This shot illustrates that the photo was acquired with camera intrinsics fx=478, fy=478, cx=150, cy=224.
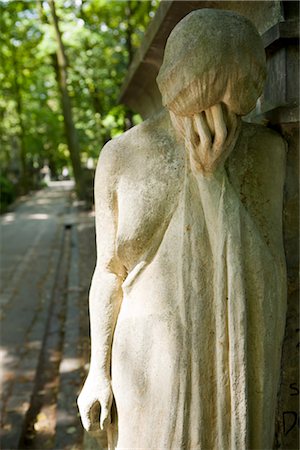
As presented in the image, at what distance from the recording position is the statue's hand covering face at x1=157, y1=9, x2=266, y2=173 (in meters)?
1.34

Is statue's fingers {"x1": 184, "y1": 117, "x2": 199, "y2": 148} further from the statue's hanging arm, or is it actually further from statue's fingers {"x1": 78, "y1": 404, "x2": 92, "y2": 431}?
statue's fingers {"x1": 78, "y1": 404, "x2": 92, "y2": 431}

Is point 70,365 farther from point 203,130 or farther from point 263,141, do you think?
point 203,130

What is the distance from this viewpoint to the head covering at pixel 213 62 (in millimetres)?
1335

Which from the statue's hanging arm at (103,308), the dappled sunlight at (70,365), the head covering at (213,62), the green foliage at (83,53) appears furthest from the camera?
the green foliage at (83,53)

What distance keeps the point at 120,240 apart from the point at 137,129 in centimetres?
39

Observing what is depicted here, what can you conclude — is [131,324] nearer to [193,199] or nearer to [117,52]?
[193,199]

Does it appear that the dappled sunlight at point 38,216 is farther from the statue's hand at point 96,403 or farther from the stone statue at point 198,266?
the stone statue at point 198,266

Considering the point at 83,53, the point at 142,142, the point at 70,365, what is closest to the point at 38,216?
the point at 83,53

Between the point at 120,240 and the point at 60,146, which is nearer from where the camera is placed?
the point at 120,240

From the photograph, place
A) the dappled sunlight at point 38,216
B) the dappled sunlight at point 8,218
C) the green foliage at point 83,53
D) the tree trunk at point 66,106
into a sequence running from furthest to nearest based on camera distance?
the dappled sunlight at point 38,216 → the dappled sunlight at point 8,218 → the tree trunk at point 66,106 → the green foliage at point 83,53

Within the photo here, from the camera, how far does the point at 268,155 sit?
5.26ft

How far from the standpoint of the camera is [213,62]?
4.36 ft

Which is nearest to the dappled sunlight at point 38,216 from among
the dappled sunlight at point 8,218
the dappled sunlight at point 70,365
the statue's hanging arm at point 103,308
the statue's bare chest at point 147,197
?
the dappled sunlight at point 8,218

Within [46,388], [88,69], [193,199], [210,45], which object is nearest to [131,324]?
[193,199]
